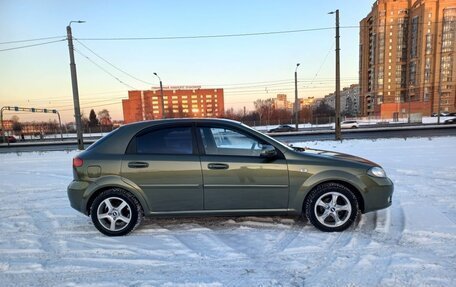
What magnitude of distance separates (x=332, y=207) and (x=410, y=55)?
109544 millimetres

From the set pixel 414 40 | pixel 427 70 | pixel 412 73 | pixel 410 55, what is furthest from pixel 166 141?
pixel 410 55

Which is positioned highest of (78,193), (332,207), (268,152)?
(268,152)

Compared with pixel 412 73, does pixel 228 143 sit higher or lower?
lower

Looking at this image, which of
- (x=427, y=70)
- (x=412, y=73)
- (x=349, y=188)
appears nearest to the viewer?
(x=349, y=188)

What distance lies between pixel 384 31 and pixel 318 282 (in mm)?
109962

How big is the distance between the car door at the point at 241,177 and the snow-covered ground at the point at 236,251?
43cm

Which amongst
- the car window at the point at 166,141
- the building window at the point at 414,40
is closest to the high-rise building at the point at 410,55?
the building window at the point at 414,40

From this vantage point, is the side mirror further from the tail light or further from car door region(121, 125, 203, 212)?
the tail light

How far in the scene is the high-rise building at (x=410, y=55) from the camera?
268 ft

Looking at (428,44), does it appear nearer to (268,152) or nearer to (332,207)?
(332,207)

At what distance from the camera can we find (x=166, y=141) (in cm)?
387

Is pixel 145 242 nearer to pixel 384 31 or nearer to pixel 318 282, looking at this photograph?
pixel 318 282

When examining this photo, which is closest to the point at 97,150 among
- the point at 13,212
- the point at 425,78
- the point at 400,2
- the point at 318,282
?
the point at 13,212

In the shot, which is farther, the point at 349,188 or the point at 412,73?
the point at 412,73
